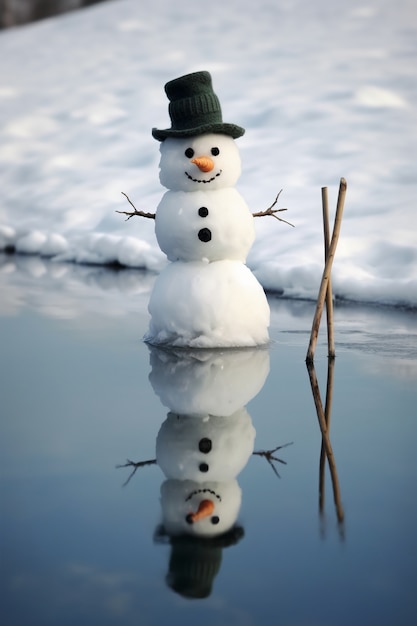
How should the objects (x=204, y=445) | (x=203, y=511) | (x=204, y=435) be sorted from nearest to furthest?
(x=203, y=511)
(x=204, y=445)
(x=204, y=435)

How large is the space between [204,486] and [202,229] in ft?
6.95

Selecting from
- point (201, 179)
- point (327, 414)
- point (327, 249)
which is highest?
point (201, 179)

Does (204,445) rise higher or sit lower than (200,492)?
→ higher

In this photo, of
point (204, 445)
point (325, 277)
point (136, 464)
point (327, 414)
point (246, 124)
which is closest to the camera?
point (136, 464)

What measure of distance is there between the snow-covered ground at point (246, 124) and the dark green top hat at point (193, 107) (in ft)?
8.08

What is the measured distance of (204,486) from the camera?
2.95m

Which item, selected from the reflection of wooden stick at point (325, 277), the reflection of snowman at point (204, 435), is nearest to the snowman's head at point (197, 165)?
the reflection of wooden stick at point (325, 277)

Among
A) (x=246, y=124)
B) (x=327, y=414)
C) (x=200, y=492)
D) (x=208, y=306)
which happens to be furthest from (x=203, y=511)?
(x=246, y=124)

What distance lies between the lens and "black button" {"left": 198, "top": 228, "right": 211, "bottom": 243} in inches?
191

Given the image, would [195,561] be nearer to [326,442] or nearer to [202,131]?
[326,442]

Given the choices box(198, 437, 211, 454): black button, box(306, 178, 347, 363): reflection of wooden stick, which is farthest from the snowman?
box(198, 437, 211, 454): black button

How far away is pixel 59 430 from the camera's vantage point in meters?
3.52

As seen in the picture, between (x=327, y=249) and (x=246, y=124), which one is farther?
(x=246, y=124)

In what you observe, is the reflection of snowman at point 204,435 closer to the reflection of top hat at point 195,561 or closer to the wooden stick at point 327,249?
the reflection of top hat at point 195,561
